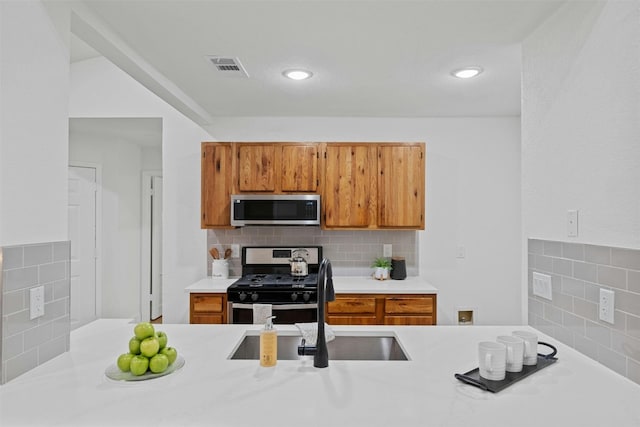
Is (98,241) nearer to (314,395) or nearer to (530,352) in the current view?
(314,395)

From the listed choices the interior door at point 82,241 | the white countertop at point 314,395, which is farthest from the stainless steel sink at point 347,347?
the interior door at point 82,241

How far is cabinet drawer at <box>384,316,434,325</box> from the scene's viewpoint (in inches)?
135

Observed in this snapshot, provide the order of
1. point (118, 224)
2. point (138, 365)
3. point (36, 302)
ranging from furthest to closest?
1. point (118, 224)
2. point (36, 302)
3. point (138, 365)

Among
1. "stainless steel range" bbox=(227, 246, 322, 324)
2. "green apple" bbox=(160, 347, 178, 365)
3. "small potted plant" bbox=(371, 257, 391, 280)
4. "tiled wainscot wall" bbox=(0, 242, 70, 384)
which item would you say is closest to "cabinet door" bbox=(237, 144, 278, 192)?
"stainless steel range" bbox=(227, 246, 322, 324)

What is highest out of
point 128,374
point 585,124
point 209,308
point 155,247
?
point 585,124

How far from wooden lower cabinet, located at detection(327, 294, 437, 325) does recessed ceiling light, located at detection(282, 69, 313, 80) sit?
1.72 meters

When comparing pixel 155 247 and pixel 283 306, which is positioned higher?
pixel 155 247

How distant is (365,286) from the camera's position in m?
3.55

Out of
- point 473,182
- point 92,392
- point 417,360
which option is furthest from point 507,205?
point 92,392

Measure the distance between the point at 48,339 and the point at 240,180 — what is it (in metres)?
2.29

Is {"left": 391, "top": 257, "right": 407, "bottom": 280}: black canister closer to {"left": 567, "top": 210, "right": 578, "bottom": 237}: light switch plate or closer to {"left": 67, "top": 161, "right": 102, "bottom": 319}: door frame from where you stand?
Answer: {"left": 567, "top": 210, "right": 578, "bottom": 237}: light switch plate

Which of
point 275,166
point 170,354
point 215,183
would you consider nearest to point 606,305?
point 170,354

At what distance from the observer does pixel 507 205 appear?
4.07 meters

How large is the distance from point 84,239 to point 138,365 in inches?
159
